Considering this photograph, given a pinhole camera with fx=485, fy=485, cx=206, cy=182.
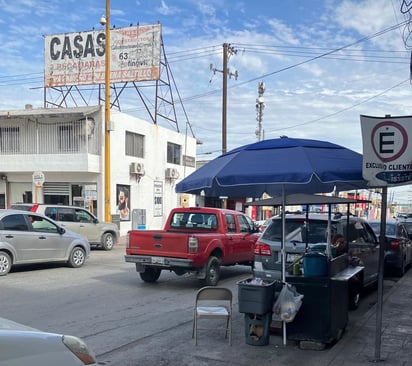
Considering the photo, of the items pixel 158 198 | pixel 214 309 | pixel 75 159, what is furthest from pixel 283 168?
pixel 158 198

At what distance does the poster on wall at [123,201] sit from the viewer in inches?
1008

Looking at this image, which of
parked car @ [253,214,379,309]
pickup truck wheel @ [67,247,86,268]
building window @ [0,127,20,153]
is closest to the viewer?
parked car @ [253,214,379,309]

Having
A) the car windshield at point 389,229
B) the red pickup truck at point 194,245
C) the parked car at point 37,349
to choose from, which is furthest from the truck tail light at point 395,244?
the parked car at point 37,349

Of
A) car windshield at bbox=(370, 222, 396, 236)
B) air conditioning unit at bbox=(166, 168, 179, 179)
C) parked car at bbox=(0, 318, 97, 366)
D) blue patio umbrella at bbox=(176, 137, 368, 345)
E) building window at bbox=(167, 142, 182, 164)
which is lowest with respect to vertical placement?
car windshield at bbox=(370, 222, 396, 236)

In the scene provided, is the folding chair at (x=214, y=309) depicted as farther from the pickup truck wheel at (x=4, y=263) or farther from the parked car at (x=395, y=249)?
the parked car at (x=395, y=249)

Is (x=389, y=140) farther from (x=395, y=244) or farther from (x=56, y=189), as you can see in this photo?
(x=56, y=189)

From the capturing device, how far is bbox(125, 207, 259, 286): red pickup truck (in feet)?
34.1

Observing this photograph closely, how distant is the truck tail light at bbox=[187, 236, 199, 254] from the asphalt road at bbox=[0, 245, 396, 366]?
0.89 meters

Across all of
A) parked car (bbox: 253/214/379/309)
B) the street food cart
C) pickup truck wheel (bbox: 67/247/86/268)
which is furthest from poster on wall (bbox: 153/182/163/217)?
the street food cart

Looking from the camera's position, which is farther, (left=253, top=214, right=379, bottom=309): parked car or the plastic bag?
(left=253, top=214, right=379, bottom=309): parked car

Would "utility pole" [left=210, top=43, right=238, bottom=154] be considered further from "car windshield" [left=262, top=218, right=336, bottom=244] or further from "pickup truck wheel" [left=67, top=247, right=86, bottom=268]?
"car windshield" [left=262, top=218, right=336, bottom=244]

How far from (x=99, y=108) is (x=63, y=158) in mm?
3078

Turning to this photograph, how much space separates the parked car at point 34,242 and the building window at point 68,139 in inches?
468

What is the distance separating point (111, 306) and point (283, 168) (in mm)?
4667
